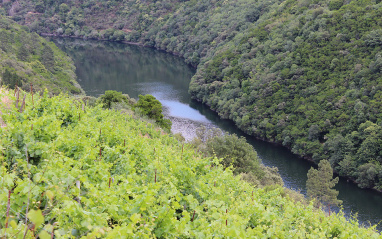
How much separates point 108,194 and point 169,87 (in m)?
68.1

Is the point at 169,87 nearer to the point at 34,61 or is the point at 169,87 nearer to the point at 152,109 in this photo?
the point at 34,61

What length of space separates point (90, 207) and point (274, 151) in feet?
152

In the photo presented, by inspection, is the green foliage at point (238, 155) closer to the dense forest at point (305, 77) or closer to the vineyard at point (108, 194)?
the dense forest at point (305, 77)

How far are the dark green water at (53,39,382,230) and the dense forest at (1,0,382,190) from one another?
2255 mm

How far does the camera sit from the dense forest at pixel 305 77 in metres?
46.5

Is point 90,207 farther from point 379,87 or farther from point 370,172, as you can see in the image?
point 379,87

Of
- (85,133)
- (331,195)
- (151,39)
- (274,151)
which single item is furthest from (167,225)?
(151,39)

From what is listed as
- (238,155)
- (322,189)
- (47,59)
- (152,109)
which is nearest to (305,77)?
(322,189)

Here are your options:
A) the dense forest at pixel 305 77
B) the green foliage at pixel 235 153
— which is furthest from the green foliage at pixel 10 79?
the dense forest at pixel 305 77

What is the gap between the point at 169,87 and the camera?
74.2 metres

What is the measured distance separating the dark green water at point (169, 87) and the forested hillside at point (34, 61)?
17.0ft

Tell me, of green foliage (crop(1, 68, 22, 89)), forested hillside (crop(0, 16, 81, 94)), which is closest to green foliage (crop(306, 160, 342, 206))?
green foliage (crop(1, 68, 22, 89))

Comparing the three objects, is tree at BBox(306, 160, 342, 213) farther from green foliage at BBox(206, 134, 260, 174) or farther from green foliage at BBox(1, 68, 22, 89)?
green foliage at BBox(1, 68, 22, 89)

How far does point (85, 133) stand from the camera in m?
11.5
